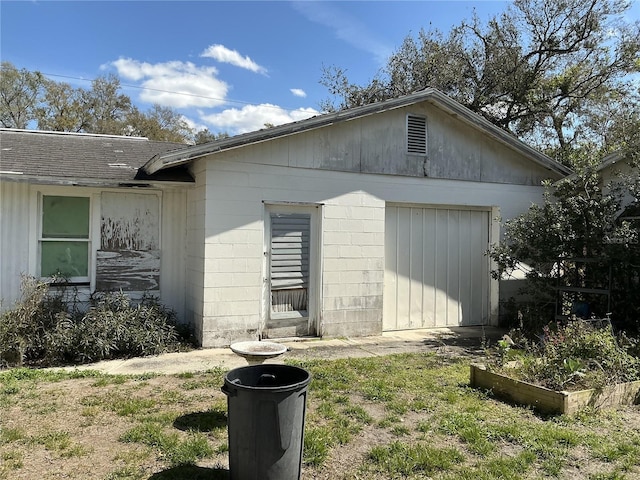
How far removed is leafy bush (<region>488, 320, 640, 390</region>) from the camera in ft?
16.4

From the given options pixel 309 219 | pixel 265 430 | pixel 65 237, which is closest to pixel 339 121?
pixel 309 219

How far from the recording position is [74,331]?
6.58m

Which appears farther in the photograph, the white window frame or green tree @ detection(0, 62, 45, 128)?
green tree @ detection(0, 62, 45, 128)

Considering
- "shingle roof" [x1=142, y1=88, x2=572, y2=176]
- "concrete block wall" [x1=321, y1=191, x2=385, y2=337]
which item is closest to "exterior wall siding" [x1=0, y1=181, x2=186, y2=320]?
"shingle roof" [x1=142, y1=88, x2=572, y2=176]

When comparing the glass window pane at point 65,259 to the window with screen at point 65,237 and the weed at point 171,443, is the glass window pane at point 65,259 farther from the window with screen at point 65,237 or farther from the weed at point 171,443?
the weed at point 171,443

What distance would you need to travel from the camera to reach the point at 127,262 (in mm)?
8055

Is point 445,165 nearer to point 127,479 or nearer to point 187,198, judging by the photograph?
point 187,198

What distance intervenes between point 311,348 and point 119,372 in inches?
113

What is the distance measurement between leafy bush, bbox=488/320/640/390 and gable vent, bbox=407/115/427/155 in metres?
4.61

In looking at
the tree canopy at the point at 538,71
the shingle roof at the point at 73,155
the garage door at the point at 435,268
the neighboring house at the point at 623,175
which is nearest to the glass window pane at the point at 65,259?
the shingle roof at the point at 73,155

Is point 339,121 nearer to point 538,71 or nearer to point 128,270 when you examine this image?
point 128,270

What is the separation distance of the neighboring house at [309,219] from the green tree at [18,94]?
23932 millimetres

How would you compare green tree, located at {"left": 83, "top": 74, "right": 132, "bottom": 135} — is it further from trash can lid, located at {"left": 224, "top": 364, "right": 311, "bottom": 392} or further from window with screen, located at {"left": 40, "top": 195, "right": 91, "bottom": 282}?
trash can lid, located at {"left": 224, "top": 364, "right": 311, "bottom": 392}

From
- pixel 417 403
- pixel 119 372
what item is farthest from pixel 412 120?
pixel 119 372
